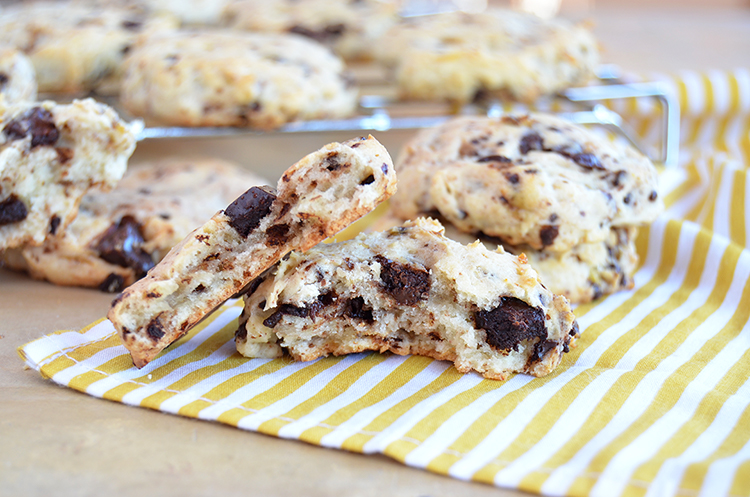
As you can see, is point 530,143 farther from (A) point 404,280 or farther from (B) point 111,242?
(B) point 111,242

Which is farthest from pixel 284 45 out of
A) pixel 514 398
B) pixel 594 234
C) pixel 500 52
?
pixel 514 398

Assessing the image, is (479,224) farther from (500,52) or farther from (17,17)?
(17,17)

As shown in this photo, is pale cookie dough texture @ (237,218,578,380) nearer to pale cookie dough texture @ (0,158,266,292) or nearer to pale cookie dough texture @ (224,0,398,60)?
pale cookie dough texture @ (0,158,266,292)

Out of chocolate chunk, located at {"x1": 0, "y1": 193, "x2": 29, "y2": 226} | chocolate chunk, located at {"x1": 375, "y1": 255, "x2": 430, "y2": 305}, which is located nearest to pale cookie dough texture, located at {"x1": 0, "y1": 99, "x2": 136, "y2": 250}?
chocolate chunk, located at {"x1": 0, "y1": 193, "x2": 29, "y2": 226}

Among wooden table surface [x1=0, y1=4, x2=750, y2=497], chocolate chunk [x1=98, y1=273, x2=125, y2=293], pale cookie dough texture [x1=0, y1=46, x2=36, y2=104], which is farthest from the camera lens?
pale cookie dough texture [x1=0, y1=46, x2=36, y2=104]

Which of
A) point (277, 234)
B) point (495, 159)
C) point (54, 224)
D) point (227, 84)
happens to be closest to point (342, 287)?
point (277, 234)

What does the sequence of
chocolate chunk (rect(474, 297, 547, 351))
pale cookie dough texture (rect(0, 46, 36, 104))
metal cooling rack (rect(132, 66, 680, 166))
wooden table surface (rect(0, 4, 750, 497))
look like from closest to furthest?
1. wooden table surface (rect(0, 4, 750, 497))
2. chocolate chunk (rect(474, 297, 547, 351))
3. pale cookie dough texture (rect(0, 46, 36, 104))
4. metal cooling rack (rect(132, 66, 680, 166))

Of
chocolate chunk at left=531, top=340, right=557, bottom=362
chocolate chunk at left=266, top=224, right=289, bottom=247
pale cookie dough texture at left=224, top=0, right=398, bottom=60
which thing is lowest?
chocolate chunk at left=531, top=340, right=557, bottom=362

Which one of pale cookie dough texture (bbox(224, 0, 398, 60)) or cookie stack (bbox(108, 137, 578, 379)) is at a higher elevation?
pale cookie dough texture (bbox(224, 0, 398, 60))

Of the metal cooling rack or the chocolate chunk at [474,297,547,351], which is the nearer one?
the chocolate chunk at [474,297,547,351]
